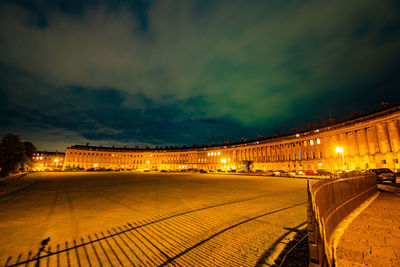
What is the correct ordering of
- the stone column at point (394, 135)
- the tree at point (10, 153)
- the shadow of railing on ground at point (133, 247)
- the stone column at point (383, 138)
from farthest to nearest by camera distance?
the stone column at point (383, 138)
the stone column at point (394, 135)
the tree at point (10, 153)
the shadow of railing on ground at point (133, 247)

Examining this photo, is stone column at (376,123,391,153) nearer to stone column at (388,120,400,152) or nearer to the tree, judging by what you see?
stone column at (388,120,400,152)

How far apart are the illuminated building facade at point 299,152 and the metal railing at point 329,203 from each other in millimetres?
28170

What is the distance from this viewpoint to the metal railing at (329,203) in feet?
10.9

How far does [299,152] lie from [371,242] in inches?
3288

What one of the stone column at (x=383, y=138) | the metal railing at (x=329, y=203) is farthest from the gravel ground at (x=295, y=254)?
the stone column at (x=383, y=138)

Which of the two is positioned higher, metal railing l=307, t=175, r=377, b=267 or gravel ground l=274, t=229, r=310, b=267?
metal railing l=307, t=175, r=377, b=267

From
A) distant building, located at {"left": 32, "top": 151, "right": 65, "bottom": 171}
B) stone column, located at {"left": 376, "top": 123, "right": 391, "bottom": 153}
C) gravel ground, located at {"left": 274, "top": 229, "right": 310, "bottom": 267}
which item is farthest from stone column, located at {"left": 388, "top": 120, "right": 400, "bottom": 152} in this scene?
distant building, located at {"left": 32, "top": 151, "right": 65, "bottom": 171}

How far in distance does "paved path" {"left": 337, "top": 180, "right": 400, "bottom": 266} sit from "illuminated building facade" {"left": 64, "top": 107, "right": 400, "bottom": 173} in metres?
31.4

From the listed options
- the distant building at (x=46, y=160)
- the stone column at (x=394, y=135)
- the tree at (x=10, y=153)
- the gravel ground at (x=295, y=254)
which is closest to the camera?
the gravel ground at (x=295, y=254)

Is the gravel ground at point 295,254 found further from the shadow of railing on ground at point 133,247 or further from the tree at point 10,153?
the tree at point 10,153

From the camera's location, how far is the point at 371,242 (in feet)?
19.1

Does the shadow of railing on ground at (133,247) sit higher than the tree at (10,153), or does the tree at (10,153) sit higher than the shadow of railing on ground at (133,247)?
the tree at (10,153)

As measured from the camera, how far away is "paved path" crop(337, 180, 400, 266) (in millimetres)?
4781

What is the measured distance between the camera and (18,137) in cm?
4766
